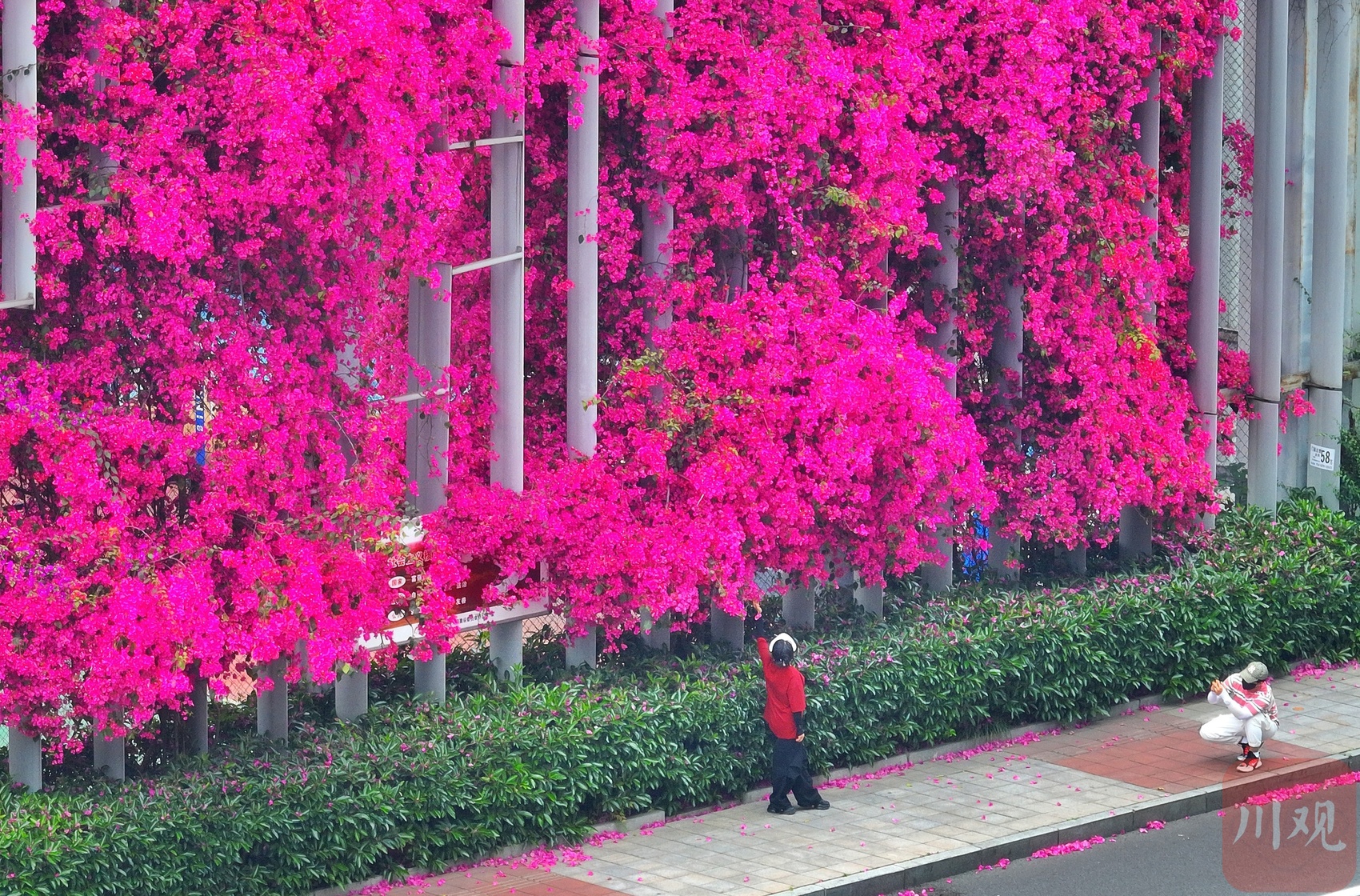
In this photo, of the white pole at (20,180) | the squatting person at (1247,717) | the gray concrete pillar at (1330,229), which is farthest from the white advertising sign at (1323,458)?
the white pole at (20,180)

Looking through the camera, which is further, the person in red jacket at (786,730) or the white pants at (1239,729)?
the white pants at (1239,729)

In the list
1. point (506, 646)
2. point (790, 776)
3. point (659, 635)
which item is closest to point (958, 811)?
point (790, 776)

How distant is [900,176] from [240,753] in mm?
6742

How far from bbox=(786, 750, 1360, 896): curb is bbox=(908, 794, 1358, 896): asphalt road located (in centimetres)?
10

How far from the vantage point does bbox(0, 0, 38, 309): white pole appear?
10.5m

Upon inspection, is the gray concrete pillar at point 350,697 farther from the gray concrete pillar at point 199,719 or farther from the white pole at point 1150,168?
the white pole at point 1150,168

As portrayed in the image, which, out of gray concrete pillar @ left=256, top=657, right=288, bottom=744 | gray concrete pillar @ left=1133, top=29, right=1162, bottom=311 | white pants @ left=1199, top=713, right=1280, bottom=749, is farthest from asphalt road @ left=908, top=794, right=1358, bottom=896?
gray concrete pillar @ left=1133, top=29, right=1162, bottom=311

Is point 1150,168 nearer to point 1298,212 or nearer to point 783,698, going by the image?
point 1298,212

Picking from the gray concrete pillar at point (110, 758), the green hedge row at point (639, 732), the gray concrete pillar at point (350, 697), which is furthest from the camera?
the gray concrete pillar at point (350, 697)

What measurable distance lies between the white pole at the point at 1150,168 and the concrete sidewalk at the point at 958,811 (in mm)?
2035

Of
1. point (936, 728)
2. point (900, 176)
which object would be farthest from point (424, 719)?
point (900, 176)

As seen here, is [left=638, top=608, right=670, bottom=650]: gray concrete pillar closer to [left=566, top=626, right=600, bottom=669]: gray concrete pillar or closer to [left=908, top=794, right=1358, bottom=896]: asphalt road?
[left=566, top=626, right=600, bottom=669]: gray concrete pillar

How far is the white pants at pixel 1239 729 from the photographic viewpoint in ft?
47.7

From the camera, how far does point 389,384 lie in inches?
492
